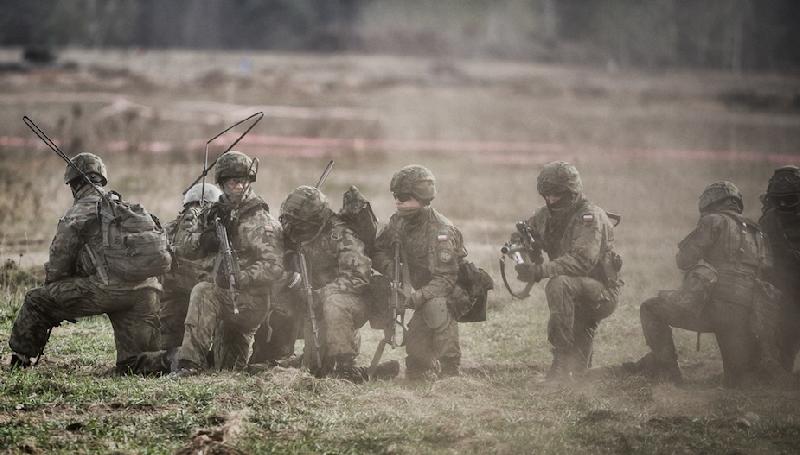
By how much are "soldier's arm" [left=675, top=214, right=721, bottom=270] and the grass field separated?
135 centimetres

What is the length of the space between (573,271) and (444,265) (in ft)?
4.66

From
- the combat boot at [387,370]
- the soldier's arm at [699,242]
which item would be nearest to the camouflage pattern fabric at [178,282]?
the combat boot at [387,370]

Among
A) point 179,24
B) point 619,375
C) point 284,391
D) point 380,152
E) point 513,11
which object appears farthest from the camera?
point 513,11

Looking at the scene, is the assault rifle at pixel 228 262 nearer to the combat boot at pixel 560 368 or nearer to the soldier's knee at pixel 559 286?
the soldier's knee at pixel 559 286

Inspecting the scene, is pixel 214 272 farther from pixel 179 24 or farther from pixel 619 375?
pixel 179 24

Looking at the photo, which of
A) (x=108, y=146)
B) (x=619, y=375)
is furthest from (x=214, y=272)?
(x=108, y=146)

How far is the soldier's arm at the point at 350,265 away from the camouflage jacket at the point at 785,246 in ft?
15.1

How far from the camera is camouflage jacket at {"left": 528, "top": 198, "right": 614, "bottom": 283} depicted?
11.4m

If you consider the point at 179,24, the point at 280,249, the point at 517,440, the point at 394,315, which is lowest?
the point at 517,440

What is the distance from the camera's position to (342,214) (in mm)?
11148

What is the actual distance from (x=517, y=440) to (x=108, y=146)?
22.0 m

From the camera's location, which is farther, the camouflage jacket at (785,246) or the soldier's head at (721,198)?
the camouflage jacket at (785,246)

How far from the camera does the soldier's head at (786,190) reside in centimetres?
1166

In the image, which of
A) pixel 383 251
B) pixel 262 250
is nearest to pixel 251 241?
pixel 262 250
